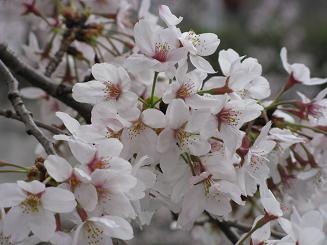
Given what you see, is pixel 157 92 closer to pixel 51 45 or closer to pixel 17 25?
pixel 51 45

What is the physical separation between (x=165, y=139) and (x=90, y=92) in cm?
13

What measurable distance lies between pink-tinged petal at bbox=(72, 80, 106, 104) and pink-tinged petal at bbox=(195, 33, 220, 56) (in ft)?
0.51

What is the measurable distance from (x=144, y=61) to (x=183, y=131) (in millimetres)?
114

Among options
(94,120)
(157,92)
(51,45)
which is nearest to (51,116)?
(51,45)

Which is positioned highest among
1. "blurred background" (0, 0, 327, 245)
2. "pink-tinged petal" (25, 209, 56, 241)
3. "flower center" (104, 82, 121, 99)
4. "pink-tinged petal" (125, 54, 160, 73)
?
"pink-tinged petal" (125, 54, 160, 73)

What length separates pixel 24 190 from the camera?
0.82m

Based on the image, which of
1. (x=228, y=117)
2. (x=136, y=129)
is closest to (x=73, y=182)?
(x=136, y=129)

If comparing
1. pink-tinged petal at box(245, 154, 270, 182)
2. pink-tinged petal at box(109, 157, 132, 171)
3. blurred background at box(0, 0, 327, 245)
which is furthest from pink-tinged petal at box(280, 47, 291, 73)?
blurred background at box(0, 0, 327, 245)

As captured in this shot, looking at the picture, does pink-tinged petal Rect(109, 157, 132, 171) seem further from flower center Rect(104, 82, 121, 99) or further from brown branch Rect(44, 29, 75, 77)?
brown branch Rect(44, 29, 75, 77)

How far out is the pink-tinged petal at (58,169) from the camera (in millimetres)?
812

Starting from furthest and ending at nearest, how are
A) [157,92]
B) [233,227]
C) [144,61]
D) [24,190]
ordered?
[233,227] < [157,92] < [144,61] < [24,190]

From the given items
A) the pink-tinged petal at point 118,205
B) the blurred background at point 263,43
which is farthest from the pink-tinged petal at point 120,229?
the blurred background at point 263,43

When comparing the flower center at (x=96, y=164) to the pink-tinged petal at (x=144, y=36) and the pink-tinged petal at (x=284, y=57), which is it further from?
the pink-tinged petal at (x=284, y=57)

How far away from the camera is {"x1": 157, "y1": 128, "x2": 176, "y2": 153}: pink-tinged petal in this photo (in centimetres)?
91
